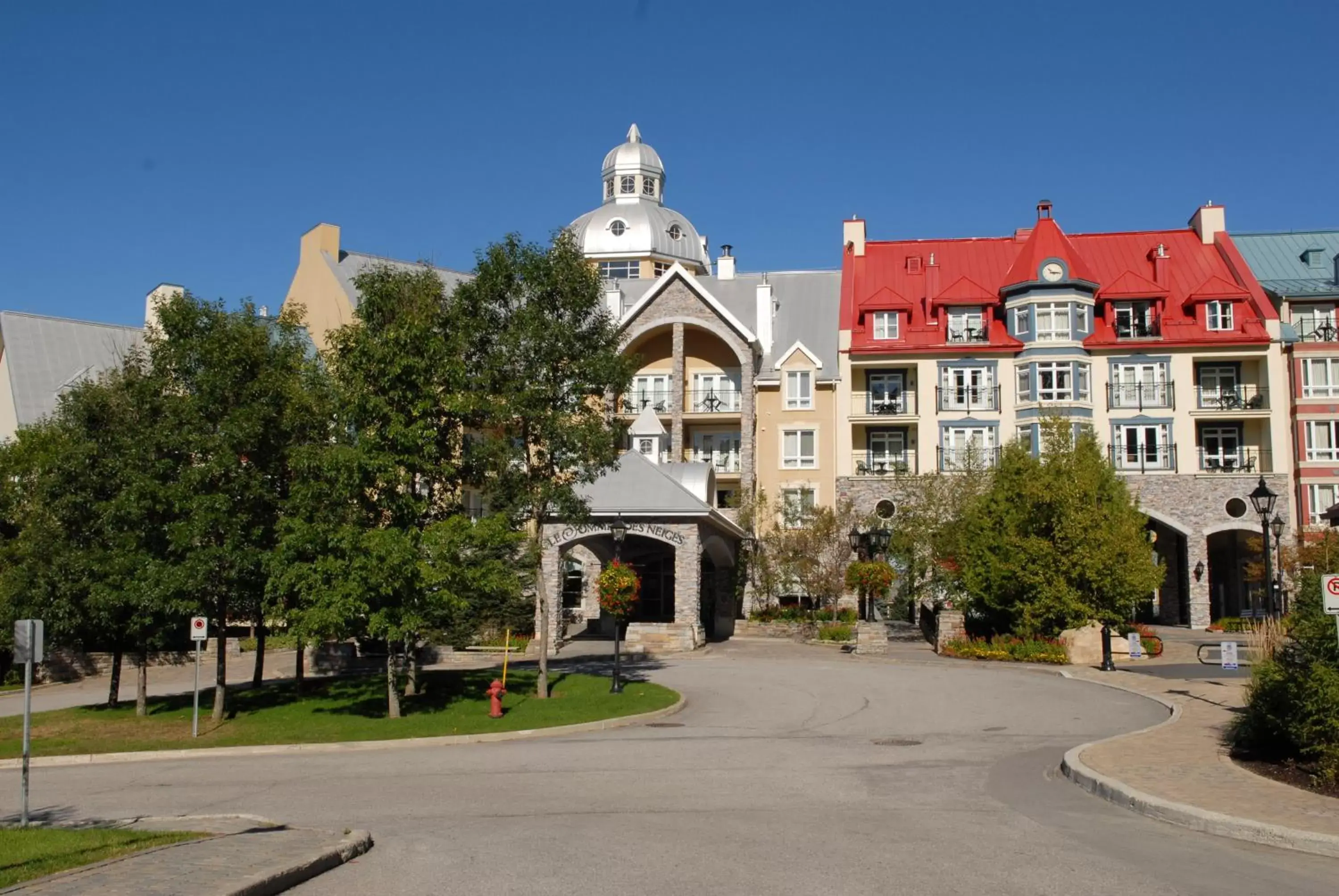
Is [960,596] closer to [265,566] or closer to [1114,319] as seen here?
[1114,319]

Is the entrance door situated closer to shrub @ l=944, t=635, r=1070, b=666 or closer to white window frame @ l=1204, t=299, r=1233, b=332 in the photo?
white window frame @ l=1204, t=299, r=1233, b=332

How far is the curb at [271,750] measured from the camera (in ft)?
66.2

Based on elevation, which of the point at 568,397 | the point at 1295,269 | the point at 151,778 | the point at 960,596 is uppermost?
the point at 1295,269

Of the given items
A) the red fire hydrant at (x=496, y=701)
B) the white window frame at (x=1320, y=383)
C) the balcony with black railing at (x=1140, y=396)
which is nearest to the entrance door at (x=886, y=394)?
the balcony with black railing at (x=1140, y=396)

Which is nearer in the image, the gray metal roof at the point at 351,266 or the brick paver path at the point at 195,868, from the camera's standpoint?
the brick paver path at the point at 195,868

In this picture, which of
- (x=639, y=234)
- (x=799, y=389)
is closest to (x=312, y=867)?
(x=799, y=389)

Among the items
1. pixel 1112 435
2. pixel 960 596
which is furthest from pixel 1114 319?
pixel 960 596

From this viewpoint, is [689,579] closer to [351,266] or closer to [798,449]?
[798,449]

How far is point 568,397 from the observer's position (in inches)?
1025

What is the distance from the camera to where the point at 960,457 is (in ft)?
160

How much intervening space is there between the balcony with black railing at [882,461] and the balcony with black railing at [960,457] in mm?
1232

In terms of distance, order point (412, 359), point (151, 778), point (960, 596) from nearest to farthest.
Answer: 1. point (151, 778)
2. point (412, 359)
3. point (960, 596)

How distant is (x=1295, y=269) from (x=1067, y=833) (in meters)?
47.9

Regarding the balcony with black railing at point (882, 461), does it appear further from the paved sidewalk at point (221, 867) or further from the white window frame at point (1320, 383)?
the paved sidewalk at point (221, 867)
